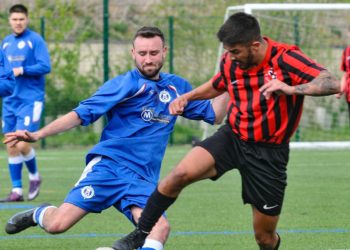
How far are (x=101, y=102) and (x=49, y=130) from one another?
15.0 inches

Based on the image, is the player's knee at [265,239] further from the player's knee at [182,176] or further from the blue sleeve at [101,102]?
the blue sleeve at [101,102]

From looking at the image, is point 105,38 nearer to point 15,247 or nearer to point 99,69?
point 99,69

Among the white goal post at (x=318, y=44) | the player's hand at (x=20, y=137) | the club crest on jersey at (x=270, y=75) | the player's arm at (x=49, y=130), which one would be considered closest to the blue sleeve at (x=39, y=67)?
the player's arm at (x=49, y=130)

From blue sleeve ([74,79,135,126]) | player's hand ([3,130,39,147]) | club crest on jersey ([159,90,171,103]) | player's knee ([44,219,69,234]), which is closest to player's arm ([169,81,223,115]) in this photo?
club crest on jersey ([159,90,171,103])

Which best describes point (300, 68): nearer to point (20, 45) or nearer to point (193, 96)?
point (193, 96)

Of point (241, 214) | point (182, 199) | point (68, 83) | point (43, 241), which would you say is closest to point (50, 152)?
point (68, 83)

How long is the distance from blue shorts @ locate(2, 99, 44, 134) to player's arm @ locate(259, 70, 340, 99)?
17.6 ft

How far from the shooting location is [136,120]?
6.73 meters

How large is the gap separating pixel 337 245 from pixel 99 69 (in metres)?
11.4

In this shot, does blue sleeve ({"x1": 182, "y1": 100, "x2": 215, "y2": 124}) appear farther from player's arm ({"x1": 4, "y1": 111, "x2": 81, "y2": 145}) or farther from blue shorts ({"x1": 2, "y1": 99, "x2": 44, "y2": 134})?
blue shorts ({"x1": 2, "y1": 99, "x2": 44, "y2": 134})

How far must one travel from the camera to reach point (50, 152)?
17.3 meters

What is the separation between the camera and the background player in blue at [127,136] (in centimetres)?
659

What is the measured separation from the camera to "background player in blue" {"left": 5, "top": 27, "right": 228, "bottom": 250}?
21.6 ft

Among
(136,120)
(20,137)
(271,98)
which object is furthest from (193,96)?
(20,137)
